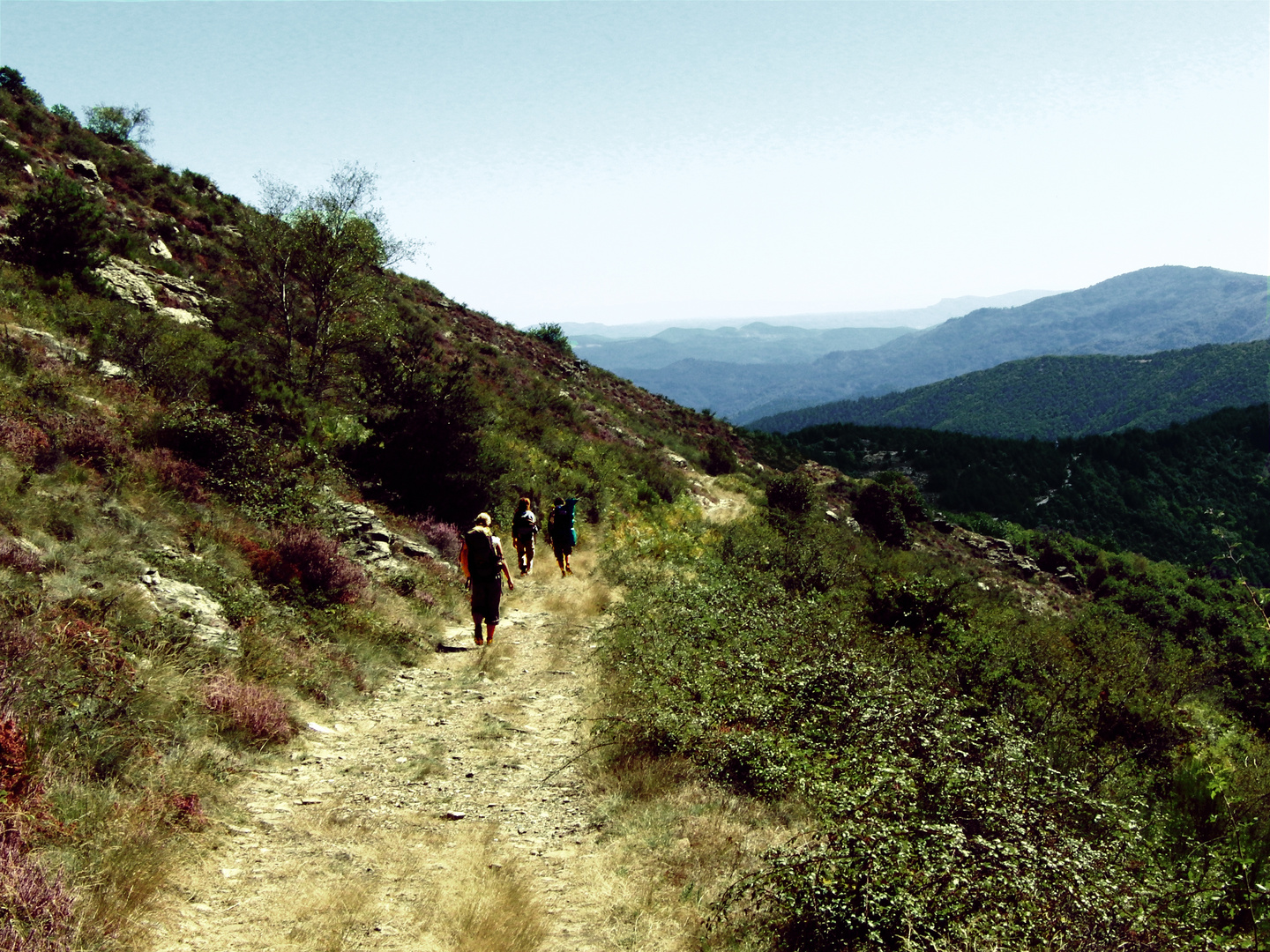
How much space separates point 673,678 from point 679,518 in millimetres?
15084

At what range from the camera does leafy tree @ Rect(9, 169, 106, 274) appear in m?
16.0

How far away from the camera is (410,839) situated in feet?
16.1

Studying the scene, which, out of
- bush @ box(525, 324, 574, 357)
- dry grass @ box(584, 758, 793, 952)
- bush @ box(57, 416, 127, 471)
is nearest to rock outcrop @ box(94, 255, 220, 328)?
bush @ box(57, 416, 127, 471)

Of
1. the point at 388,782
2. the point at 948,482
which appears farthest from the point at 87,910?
the point at 948,482

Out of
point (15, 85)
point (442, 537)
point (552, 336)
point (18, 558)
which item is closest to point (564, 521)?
point (442, 537)

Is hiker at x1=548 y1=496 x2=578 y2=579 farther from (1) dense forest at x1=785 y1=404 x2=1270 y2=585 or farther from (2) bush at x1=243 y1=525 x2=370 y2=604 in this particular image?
(1) dense forest at x1=785 y1=404 x2=1270 y2=585

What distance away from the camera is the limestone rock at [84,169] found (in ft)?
82.6

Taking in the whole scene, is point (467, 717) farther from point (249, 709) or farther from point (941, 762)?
point (941, 762)

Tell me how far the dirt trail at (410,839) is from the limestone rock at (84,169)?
2842cm

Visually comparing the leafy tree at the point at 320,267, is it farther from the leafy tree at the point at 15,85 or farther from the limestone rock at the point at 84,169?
the leafy tree at the point at 15,85

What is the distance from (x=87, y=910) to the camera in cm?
331

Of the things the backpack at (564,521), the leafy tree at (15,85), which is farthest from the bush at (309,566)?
the leafy tree at (15,85)

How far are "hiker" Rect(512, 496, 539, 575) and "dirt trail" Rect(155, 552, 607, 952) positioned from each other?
559cm

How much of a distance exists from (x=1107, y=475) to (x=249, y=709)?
351 feet
